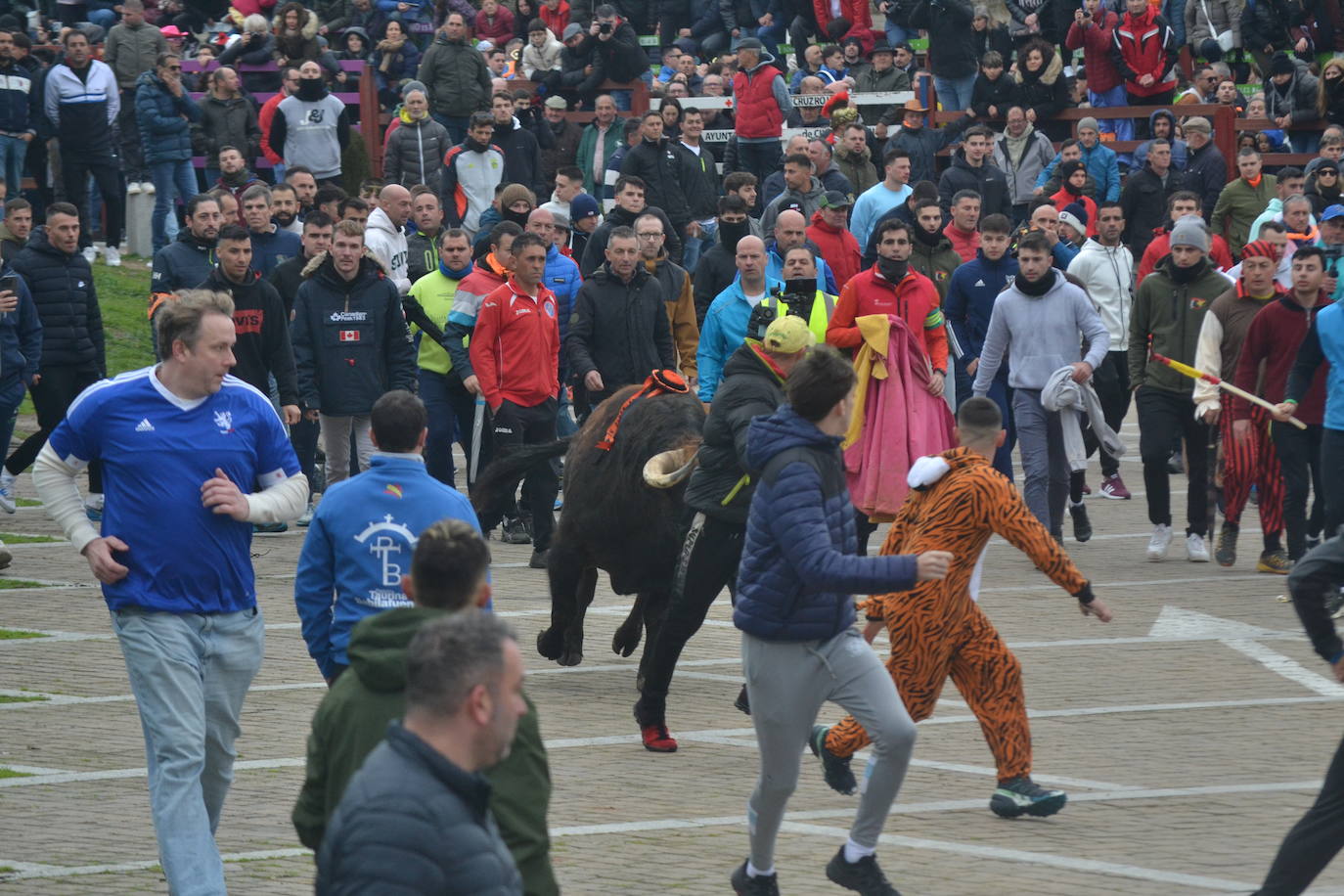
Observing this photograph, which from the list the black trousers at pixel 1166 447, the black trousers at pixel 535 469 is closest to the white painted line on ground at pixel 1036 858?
the black trousers at pixel 535 469

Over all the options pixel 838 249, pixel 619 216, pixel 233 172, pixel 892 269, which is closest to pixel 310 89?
pixel 233 172

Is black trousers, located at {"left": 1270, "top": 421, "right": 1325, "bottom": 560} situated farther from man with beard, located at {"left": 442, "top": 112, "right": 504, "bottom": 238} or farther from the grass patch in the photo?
man with beard, located at {"left": 442, "top": 112, "right": 504, "bottom": 238}

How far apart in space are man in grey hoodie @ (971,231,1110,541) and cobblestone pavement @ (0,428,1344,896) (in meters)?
1.10

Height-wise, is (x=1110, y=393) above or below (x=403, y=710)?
below

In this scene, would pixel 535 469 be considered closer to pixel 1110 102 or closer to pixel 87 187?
pixel 87 187

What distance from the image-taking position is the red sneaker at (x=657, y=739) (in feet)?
28.6

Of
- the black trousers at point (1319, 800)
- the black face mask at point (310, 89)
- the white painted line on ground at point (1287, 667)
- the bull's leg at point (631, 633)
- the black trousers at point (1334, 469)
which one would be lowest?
the white painted line on ground at point (1287, 667)

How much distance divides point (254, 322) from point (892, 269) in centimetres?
433

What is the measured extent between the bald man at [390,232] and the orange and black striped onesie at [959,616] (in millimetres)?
9321

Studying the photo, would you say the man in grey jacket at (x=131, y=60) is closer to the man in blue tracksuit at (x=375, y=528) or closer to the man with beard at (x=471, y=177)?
the man with beard at (x=471, y=177)

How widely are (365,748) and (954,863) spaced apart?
3.11 m

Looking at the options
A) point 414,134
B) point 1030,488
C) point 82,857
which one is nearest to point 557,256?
point 1030,488

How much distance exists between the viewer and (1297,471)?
487 inches

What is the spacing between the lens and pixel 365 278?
533 inches
